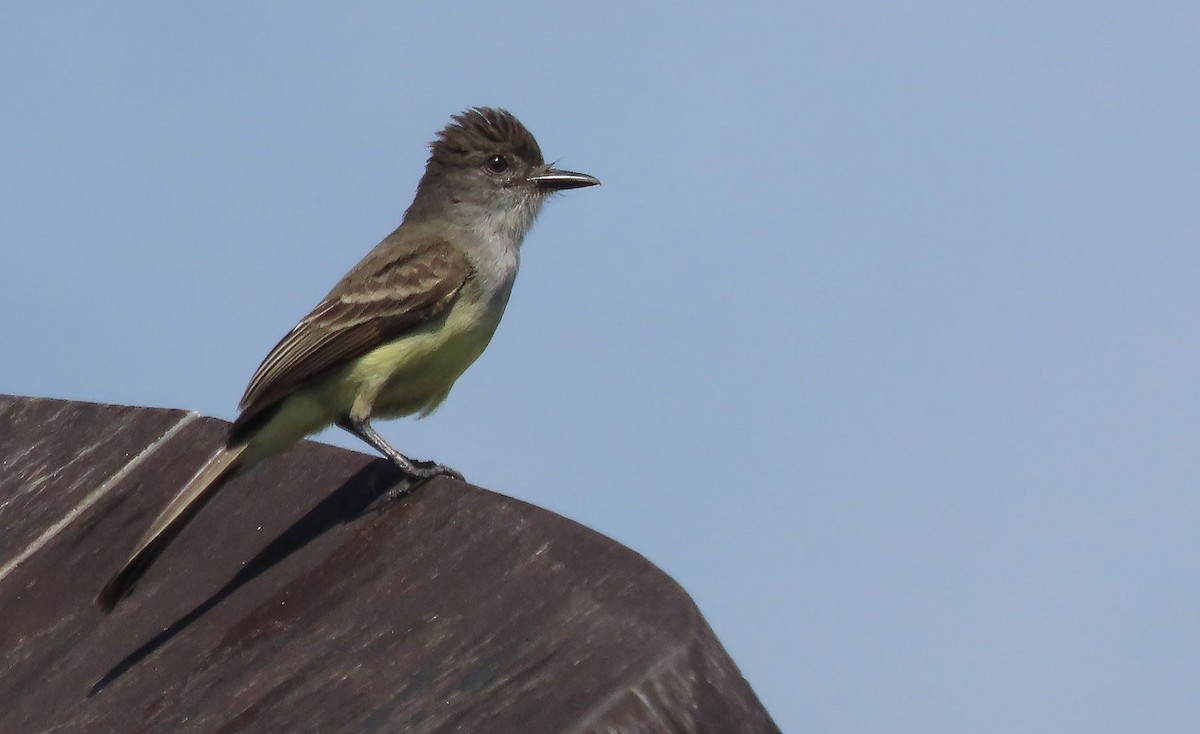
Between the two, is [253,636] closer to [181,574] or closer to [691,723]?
[181,574]

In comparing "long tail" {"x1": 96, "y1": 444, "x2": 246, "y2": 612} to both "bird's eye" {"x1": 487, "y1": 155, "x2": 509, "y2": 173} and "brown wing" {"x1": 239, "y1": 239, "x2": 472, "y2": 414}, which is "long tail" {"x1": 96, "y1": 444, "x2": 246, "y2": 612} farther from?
"bird's eye" {"x1": 487, "y1": 155, "x2": 509, "y2": 173}

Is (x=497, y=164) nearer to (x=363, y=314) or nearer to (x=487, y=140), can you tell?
(x=487, y=140)

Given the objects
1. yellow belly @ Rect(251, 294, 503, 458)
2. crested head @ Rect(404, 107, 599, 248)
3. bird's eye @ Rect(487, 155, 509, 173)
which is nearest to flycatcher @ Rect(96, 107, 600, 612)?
yellow belly @ Rect(251, 294, 503, 458)

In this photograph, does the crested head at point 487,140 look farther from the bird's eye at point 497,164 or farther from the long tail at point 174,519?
the long tail at point 174,519

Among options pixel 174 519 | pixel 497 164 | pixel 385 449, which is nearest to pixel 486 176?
pixel 497 164

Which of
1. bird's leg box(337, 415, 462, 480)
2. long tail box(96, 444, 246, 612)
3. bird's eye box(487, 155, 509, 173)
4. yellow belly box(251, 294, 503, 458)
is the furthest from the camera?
bird's eye box(487, 155, 509, 173)

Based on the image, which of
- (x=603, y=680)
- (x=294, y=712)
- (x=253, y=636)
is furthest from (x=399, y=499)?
(x=603, y=680)
